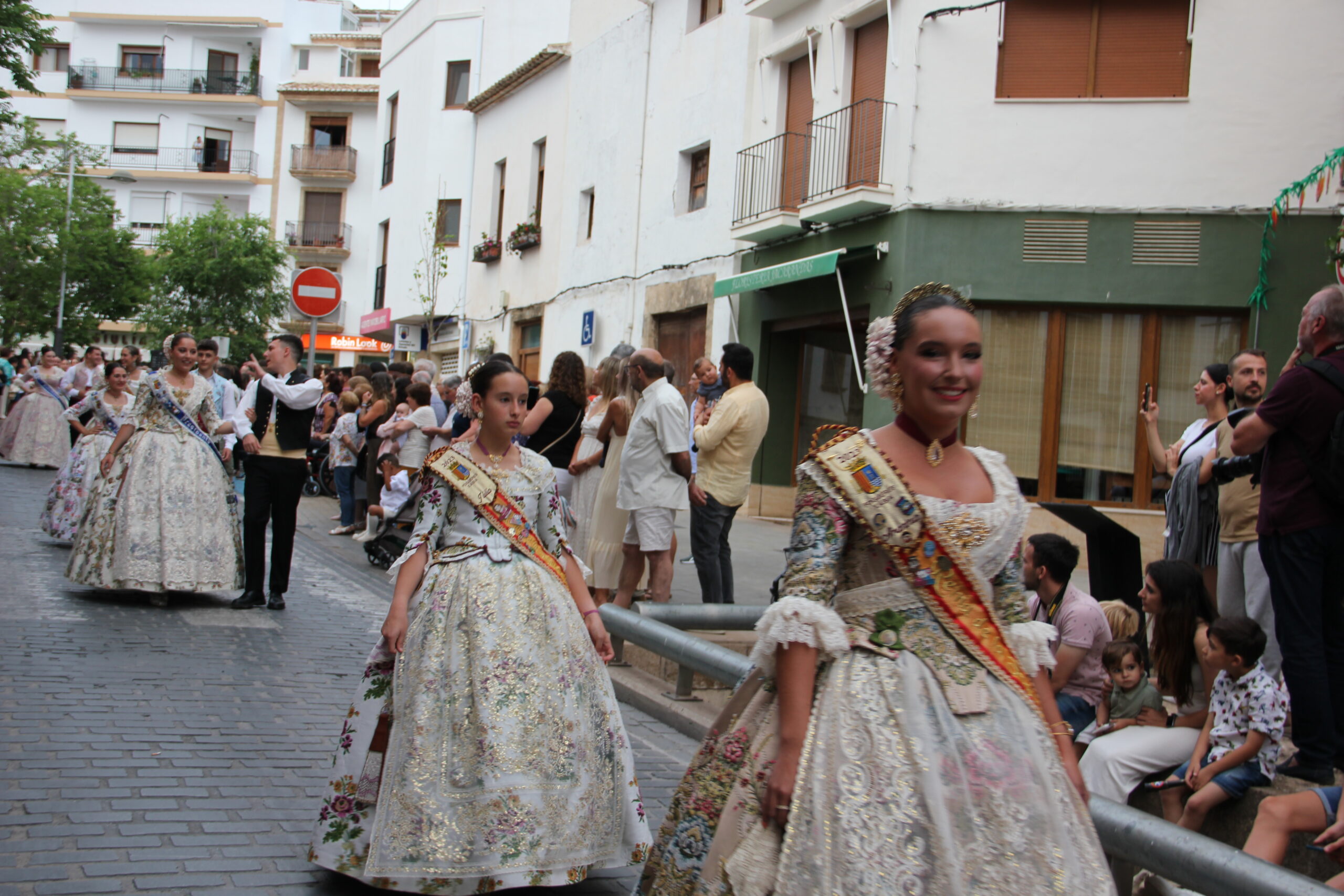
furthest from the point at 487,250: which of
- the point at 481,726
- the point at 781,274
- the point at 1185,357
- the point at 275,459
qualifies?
the point at 481,726

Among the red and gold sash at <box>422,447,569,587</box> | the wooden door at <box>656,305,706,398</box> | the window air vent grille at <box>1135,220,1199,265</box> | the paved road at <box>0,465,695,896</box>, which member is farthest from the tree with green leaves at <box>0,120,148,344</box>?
the red and gold sash at <box>422,447,569,587</box>

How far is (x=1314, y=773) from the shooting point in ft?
15.5

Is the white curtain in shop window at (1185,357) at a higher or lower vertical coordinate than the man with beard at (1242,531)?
higher

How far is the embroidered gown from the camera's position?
361 inches

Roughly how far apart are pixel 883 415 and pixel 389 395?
593 cm

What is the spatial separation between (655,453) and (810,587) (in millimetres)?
5803

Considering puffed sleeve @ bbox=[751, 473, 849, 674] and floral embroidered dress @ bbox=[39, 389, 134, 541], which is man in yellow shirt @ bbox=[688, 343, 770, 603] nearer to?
puffed sleeve @ bbox=[751, 473, 849, 674]

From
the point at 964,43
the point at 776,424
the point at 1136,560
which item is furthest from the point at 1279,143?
the point at 1136,560

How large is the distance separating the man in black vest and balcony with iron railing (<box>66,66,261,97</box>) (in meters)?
49.9

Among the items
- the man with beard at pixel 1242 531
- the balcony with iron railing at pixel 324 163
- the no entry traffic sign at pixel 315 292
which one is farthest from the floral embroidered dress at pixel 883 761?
the balcony with iron railing at pixel 324 163

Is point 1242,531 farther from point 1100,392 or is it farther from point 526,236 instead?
point 526,236

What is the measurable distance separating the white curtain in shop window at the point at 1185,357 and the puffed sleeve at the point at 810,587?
13061 millimetres

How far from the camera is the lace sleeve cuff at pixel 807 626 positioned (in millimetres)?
2707

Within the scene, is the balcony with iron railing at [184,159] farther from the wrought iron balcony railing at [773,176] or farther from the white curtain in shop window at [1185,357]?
the white curtain in shop window at [1185,357]
